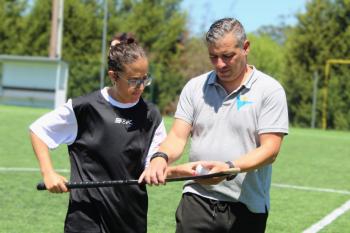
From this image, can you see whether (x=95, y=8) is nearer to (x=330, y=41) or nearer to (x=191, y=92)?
(x=330, y=41)

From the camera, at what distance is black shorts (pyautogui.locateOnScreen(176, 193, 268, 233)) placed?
13.1ft

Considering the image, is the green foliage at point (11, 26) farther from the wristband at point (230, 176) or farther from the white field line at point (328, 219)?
the wristband at point (230, 176)

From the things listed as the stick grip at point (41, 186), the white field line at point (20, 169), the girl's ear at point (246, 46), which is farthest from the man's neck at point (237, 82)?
the white field line at point (20, 169)

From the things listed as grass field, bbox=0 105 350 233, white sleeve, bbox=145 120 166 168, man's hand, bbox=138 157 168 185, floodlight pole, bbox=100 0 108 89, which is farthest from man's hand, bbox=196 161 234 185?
floodlight pole, bbox=100 0 108 89

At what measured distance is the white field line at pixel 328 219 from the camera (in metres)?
7.92

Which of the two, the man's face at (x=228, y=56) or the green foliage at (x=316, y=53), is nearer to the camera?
the man's face at (x=228, y=56)

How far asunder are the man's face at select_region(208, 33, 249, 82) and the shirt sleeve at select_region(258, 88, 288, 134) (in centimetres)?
24

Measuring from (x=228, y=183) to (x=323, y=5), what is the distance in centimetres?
2997

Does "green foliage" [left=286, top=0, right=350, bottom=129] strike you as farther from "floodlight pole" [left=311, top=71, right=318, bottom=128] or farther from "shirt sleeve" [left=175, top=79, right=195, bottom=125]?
"shirt sleeve" [left=175, top=79, right=195, bottom=125]

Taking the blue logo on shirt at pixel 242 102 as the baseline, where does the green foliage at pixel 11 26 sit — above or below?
below

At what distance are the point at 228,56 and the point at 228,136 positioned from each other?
0.47 meters

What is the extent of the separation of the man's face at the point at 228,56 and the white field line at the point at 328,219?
4401 mm

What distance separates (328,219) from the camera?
8570mm

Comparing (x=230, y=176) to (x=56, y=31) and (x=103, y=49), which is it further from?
(x=103, y=49)
